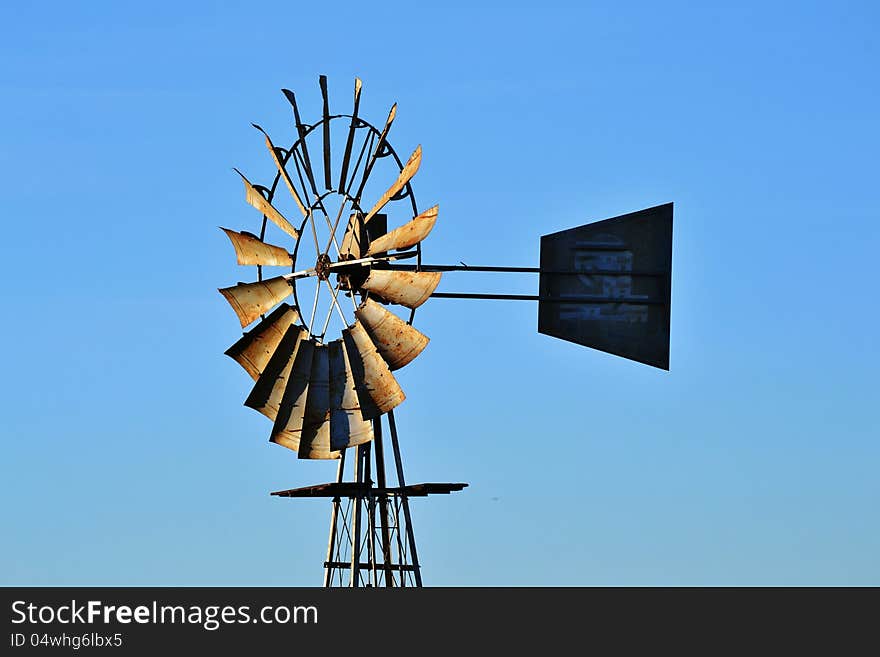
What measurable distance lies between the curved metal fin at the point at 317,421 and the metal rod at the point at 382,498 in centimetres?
44

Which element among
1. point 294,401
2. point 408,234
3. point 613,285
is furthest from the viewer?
point 613,285

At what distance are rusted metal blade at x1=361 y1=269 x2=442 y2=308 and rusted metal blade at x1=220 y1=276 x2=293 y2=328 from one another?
1.06 m

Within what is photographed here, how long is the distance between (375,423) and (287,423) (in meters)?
0.92

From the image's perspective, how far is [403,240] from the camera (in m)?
20.1

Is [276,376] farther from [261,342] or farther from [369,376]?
[369,376]

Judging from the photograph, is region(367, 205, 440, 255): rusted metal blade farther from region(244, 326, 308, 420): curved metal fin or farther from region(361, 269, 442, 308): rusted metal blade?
region(244, 326, 308, 420): curved metal fin

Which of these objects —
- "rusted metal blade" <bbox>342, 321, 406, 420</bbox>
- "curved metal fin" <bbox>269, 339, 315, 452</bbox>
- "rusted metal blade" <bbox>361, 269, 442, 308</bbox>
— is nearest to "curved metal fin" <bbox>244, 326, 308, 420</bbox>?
"curved metal fin" <bbox>269, 339, 315, 452</bbox>

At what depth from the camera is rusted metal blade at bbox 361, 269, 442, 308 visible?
1977 cm

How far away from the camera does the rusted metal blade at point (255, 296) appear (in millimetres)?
20922

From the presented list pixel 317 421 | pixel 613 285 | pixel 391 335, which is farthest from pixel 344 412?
pixel 613 285

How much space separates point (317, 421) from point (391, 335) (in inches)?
47.9

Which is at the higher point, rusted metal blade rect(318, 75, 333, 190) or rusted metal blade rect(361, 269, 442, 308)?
rusted metal blade rect(318, 75, 333, 190)

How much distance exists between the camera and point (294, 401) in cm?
2069
